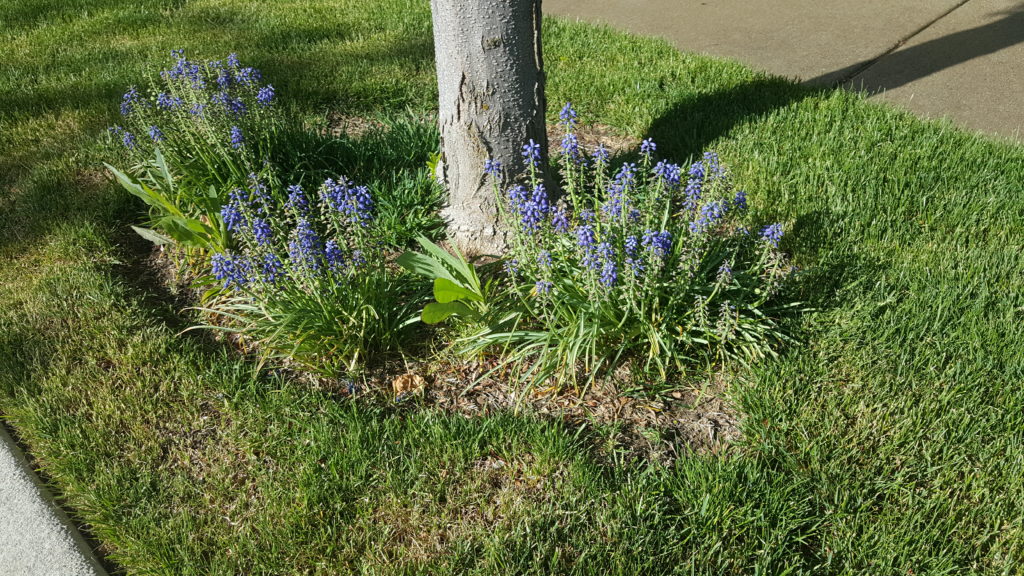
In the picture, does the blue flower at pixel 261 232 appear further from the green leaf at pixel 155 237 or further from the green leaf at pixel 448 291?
the green leaf at pixel 155 237

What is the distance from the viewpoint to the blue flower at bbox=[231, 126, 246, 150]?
366 cm

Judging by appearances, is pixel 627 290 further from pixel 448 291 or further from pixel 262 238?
pixel 262 238

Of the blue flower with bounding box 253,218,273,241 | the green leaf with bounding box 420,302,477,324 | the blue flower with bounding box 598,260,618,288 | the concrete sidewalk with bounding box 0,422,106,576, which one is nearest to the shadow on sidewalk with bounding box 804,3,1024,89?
the blue flower with bounding box 598,260,618,288

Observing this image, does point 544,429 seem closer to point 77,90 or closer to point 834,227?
point 834,227

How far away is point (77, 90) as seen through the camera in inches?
218

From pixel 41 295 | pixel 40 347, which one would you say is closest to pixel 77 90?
pixel 41 295

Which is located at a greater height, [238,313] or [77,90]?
[77,90]

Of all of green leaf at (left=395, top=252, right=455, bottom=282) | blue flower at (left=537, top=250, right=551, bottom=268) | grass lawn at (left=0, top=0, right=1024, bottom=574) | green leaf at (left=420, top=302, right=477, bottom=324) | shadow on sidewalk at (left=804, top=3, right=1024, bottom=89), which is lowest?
grass lawn at (left=0, top=0, right=1024, bottom=574)

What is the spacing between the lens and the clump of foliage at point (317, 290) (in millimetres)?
3021

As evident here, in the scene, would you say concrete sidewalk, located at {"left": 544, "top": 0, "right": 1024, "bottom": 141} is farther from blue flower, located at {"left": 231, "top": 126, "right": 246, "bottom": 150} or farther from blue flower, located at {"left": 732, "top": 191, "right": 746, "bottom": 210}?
blue flower, located at {"left": 231, "top": 126, "right": 246, "bottom": 150}

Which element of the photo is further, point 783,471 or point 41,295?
point 41,295

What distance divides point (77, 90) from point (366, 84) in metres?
2.15

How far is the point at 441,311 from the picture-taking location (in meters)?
2.92

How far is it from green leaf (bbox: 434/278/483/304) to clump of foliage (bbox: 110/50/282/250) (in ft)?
4.13
